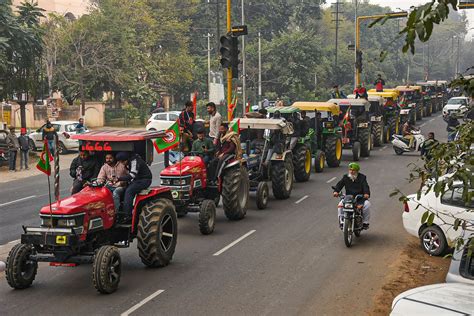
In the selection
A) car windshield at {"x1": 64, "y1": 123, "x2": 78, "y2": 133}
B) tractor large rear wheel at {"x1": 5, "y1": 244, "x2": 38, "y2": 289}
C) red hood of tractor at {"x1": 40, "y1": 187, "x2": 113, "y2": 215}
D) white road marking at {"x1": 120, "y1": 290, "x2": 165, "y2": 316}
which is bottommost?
white road marking at {"x1": 120, "y1": 290, "x2": 165, "y2": 316}

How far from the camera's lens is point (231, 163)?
53.3 ft

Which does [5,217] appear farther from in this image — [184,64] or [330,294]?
[184,64]

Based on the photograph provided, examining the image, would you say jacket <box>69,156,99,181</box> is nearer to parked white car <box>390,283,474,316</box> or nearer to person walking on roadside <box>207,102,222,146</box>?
person walking on roadside <box>207,102,222,146</box>

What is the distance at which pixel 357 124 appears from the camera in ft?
96.5

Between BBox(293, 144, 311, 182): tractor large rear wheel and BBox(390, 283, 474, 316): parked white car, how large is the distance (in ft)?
46.7

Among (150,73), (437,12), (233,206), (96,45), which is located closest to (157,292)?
(233,206)

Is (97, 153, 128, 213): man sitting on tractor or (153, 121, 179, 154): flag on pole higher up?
(153, 121, 179, 154): flag on pole

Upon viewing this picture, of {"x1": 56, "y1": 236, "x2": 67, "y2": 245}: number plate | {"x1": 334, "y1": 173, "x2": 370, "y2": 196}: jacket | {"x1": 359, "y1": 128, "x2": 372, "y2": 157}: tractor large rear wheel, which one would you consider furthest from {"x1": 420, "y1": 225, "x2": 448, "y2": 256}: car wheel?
{"x1": 359, "y1": 128, "x2": 372, "y2": 157}: tractor large rear wheel

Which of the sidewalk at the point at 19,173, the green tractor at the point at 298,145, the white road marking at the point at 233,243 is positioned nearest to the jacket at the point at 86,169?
the white road marking at the point at 233,243

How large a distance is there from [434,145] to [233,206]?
32.9 feet

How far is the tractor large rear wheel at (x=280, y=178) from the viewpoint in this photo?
758 inches

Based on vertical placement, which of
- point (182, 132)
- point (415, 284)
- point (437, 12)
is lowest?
point (415, 284)

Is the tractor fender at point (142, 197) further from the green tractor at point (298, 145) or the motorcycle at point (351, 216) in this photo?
the green tractor at point (298, 145)

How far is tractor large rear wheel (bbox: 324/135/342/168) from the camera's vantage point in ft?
85.1
